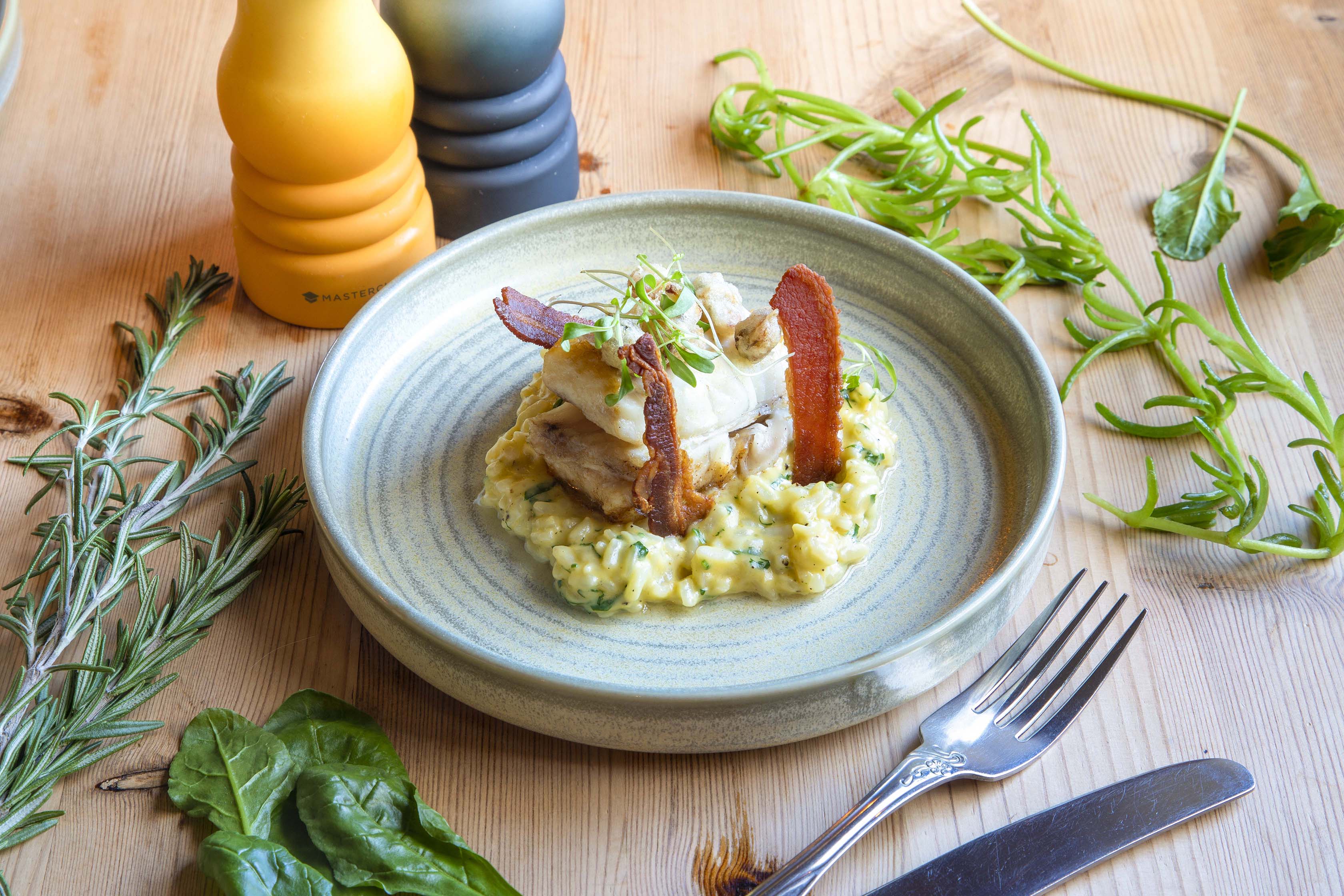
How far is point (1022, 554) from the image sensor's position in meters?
1.97

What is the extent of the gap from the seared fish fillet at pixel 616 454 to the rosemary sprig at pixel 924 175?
95 centimetres

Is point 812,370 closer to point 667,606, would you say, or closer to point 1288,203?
point 667,606

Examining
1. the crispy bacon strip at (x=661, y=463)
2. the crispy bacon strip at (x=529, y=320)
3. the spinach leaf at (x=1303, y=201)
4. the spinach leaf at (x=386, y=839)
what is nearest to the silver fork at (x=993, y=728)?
the spinach leaf at (x=386, y=839)

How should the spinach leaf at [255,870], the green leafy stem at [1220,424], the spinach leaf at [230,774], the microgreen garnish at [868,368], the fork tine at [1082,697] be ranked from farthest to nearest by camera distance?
the microgreen garnish at [868,368] → the green leafy stem at [1220,424] → the fork tine at [1082,697] → the spinach leaf at [230,774] → the spinach leaf at [255,870]

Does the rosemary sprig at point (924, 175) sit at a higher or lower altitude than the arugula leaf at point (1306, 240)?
lower

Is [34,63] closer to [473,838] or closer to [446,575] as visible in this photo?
[446,575]

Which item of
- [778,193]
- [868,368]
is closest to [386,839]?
[868,368]

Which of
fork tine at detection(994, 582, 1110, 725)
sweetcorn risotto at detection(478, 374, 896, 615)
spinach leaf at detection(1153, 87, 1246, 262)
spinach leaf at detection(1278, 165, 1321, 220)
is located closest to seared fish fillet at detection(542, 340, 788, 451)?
sweetcorn risotto at detection(478, 374, 896, 615)

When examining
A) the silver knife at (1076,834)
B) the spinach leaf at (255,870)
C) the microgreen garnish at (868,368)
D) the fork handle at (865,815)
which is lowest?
the spinach leaf at (255,870)

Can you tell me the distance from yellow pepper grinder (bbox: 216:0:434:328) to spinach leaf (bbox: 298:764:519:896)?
54.2 inches

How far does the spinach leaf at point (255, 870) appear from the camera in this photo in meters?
1.62

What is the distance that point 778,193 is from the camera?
3.27 meters

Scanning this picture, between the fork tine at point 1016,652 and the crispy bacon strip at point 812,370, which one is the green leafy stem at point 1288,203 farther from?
the crispy bacon strip at point 812,370

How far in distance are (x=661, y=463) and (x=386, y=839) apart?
813 millimetres
